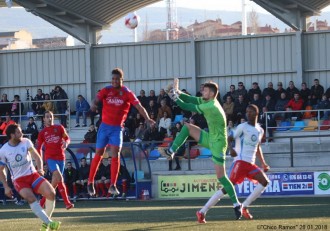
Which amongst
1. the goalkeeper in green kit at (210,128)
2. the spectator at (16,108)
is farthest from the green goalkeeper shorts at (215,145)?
the spectator at (16,108)

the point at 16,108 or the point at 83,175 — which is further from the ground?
the point at 16,108

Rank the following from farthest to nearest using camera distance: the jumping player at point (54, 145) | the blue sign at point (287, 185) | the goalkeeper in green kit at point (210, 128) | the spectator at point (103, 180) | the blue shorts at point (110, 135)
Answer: the spectator at point (103, 180), the blue sign at point (287, 185), the jumping player at point (54, 145), the blue shorts at point (110, 135), the goalkeeper in green kit at point (210, 128)

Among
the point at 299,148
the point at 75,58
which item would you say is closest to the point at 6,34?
the point at 75,58

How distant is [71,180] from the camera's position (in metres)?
28.6

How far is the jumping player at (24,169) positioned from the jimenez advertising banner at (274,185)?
12807 millimetres

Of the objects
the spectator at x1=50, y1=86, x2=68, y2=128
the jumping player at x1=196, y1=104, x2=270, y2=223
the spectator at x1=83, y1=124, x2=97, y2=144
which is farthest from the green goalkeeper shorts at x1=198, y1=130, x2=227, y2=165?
the spectator at x1=50, y1=86, x2=68, y2=128

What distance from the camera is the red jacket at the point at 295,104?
105 feet

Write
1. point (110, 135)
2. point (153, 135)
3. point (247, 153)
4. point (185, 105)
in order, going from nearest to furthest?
point (185, 105), point (110, 135), point (247, 153), point (153, 135)

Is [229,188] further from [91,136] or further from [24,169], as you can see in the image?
[91,136]

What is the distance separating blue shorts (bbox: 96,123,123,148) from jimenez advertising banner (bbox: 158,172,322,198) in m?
11.3

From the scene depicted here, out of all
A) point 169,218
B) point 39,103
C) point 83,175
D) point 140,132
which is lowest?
point 169,218

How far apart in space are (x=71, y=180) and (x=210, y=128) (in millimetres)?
12420

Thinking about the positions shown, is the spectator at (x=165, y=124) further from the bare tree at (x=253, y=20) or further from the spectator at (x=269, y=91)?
the bare tree at (x=253, y=20)

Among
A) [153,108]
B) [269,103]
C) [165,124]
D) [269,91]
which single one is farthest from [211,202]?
[153,108]
